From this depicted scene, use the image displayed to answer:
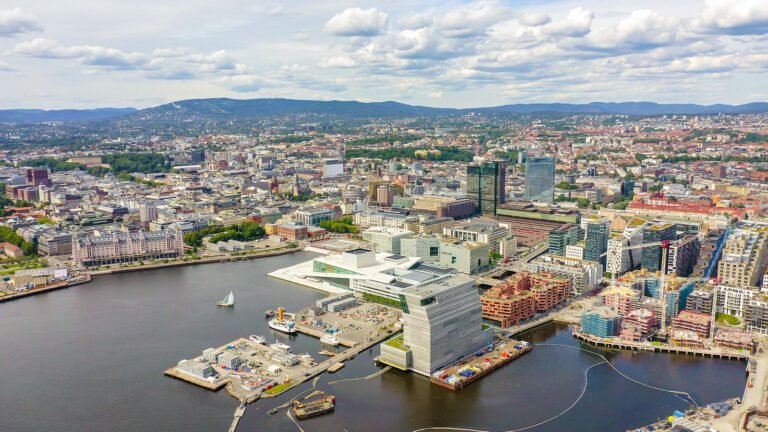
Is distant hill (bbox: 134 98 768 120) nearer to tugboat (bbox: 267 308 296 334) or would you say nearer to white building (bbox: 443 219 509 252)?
white building (bbox: 443 219 509 252)

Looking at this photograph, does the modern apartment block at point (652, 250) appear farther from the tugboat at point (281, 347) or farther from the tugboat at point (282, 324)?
the tugboat at point (281, 347)

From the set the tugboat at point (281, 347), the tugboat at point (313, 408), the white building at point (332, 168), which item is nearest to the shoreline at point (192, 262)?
the tugboat at point (281, 347)

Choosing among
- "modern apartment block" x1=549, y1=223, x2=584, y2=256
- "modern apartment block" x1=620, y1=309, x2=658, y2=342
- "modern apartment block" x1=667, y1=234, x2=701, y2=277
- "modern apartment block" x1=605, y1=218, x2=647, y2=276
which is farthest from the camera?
"modern apartment block" x1=549, y1=223, x2=584, y2=256

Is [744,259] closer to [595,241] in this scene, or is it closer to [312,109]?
[595,241]

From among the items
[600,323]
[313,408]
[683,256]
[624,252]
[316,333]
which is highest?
[624,252]

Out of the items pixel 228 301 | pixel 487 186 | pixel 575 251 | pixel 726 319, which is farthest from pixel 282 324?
pixel 487 186

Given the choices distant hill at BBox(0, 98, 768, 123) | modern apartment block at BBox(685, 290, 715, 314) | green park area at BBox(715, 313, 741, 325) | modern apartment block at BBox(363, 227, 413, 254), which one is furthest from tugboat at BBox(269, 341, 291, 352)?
distant hill at BBox(0, 98, 768, 123)
